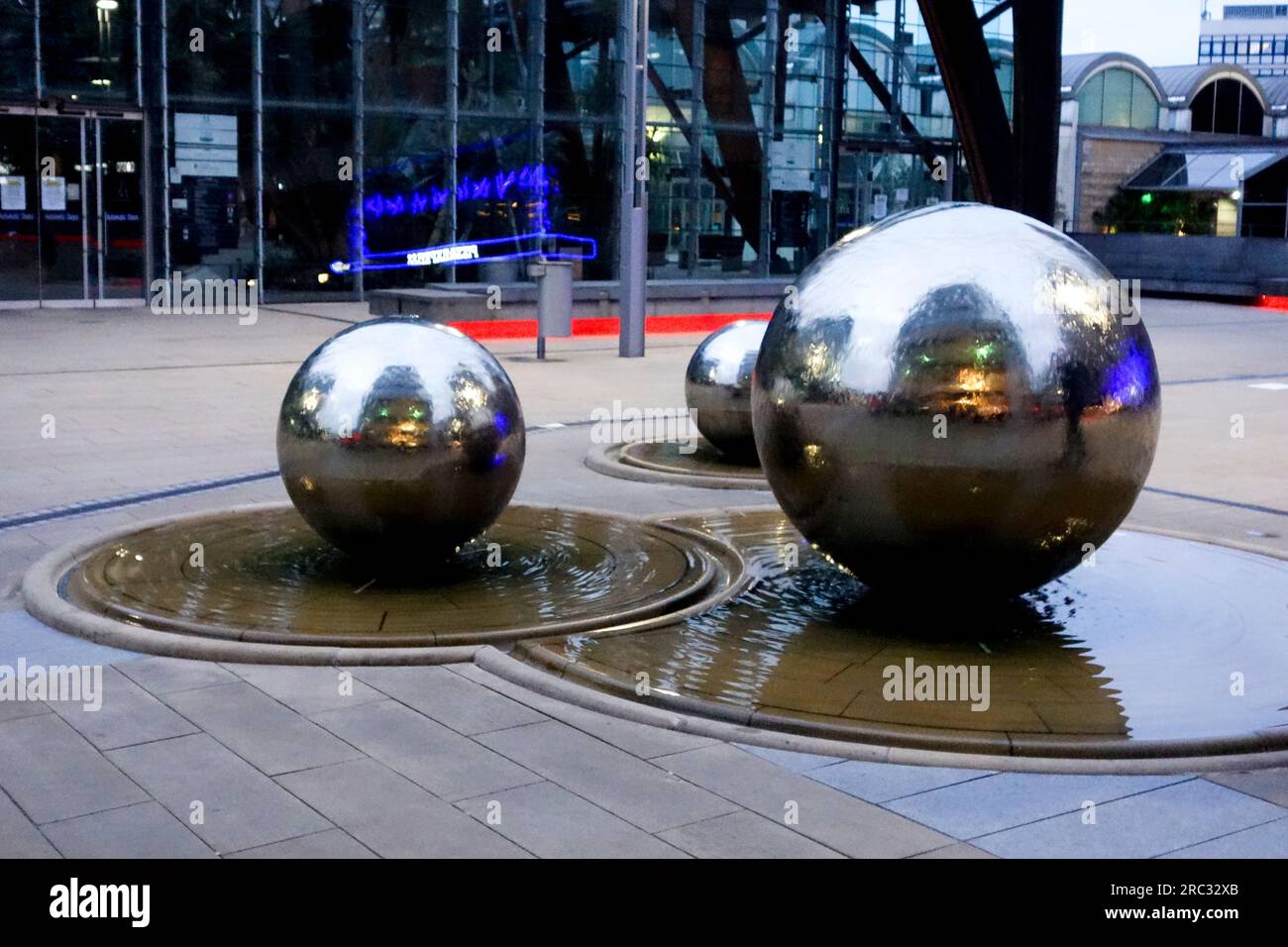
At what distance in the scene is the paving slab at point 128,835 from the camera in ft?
16.2

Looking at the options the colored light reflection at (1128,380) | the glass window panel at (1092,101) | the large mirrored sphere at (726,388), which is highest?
the glass window panel at (1092,101)

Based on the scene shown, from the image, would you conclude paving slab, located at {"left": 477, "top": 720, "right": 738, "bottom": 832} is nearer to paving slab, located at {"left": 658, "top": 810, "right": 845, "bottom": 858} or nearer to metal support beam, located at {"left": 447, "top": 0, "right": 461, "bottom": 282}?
paving slab, located at {"left": 658, "top": 810, "right": 845, "bottom": 858}

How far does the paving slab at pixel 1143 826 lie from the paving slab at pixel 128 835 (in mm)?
2581

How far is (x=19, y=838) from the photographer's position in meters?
5.07

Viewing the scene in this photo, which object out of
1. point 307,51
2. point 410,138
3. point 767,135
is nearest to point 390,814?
point 307,51

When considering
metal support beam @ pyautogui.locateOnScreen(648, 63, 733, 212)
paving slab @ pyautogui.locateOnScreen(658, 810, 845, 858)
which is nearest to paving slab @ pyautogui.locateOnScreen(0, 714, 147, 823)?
paving slab @ pyautogui.locateOnScreen(658, 810, 845, 858)

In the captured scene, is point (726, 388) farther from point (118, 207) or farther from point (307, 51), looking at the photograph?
point (307, 51)

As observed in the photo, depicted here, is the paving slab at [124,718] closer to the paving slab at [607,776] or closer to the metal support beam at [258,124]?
the paving slab at [607,776]

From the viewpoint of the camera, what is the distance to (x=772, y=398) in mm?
7590

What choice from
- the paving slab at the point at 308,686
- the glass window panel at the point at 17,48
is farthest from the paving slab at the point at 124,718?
the glass window panel at the point at 17,48

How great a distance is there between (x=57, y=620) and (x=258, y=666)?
1.30 meters

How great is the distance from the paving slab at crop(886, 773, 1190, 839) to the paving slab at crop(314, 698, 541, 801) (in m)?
1.41

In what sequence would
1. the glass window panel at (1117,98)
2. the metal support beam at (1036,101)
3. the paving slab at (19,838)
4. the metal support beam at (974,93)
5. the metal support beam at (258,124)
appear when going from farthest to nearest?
the glass window panel at (1117,98), the metal support beam at (258,124), the metal support beam at (974,93), the metal support beam at (1036,101), the paving slab at (19,838)
